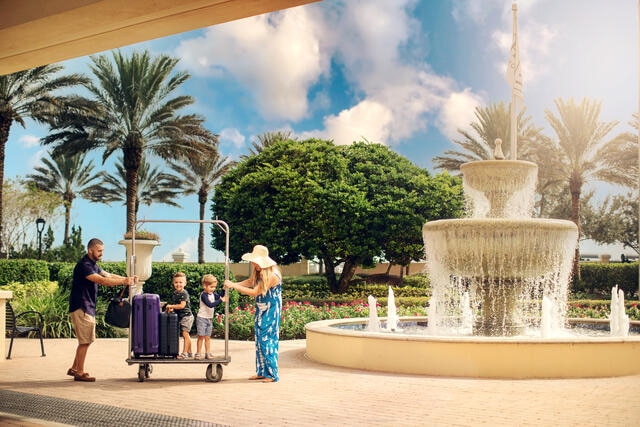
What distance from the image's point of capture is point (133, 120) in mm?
33094

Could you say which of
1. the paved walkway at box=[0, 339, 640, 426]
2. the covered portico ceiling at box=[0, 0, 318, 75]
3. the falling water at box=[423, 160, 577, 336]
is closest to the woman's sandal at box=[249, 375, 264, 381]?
the paved walkway at box=[0, 339, 640, 426]

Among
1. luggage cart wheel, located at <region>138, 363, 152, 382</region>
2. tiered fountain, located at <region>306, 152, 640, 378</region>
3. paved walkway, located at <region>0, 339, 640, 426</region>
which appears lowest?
paved walkway, located at <region>0, 339, 640, 426</region>

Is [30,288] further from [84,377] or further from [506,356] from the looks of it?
[506,356]

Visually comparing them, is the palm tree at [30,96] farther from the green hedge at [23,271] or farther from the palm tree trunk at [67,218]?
the palm tree trunk at [67,218]

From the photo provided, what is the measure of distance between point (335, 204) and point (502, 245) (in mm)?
21376

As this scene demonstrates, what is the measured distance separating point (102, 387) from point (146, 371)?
618mm

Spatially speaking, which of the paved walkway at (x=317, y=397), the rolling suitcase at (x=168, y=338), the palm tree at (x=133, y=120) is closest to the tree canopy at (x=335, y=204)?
the palm tree at (x=133, y=120)

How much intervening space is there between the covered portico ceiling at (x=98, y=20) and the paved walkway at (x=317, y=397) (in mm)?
3757

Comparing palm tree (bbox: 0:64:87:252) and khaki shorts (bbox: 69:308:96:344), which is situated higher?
palm tree (bbox: 0:64:87:252)

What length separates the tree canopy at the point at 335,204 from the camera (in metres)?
33.0

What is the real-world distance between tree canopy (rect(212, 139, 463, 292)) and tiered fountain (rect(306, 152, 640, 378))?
18176 millimetres

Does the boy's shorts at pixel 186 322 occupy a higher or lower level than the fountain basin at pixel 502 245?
lower

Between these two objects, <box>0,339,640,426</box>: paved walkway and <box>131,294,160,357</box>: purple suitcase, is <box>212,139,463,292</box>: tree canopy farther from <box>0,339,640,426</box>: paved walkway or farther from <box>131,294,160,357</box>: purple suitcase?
<box>131,294,160,357</box>: purple suitcase

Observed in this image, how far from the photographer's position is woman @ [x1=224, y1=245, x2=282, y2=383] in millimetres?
9281
